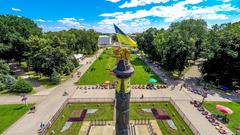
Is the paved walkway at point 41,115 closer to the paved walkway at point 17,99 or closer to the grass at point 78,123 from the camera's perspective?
the paved walkway at point 17,99

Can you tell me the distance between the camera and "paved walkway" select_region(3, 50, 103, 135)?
91.2 feet

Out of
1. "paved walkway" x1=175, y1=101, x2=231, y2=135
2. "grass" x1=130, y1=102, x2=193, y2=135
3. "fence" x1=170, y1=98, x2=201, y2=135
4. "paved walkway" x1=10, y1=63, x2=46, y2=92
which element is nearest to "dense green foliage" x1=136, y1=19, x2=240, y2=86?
"paved walkway" x1=175, y1=101, x2=231, y2=135

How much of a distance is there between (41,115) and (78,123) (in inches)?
280

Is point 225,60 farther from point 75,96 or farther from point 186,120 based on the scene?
point 75,96

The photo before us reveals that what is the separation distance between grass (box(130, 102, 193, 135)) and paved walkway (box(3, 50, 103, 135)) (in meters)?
14.5

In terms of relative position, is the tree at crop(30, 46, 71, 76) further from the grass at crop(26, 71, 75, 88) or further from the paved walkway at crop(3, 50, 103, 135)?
the paved walkway at crop(3, 50, 103, 135)

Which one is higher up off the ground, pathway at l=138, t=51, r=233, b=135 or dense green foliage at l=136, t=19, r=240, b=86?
dense green foliage at l=136, t=19, r=240, b=86

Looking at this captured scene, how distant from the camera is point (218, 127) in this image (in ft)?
93.6

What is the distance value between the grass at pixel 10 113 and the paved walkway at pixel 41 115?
103cm

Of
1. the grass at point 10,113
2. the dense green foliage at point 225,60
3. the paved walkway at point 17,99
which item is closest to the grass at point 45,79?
the paved walkway at point 17,99

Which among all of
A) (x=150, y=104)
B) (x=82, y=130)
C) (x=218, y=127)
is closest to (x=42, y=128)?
(x=82, y=130)

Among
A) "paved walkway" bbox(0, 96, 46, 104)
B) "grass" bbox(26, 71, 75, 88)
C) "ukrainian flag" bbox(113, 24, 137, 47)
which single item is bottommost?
"paved walkway" bbox(0, 96, 46, 104)

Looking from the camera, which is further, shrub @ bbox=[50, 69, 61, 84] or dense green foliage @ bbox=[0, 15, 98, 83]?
dense green foliage @ bbox=[0, 15, 98, 83]

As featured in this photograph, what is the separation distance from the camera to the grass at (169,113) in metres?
28.0
